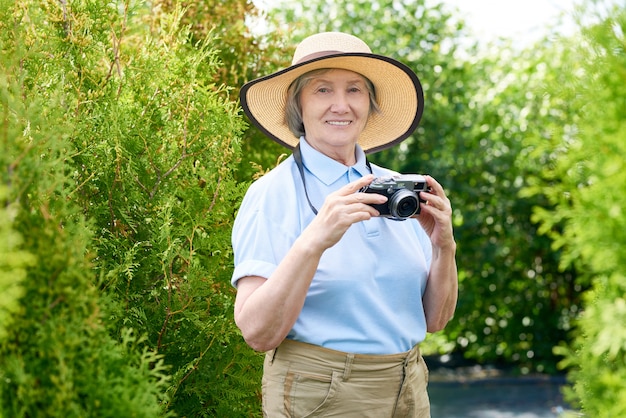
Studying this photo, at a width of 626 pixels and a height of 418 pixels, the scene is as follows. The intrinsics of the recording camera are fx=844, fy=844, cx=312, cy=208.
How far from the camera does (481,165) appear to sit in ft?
33.6

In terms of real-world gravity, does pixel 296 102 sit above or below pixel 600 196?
above

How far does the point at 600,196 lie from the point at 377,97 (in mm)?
1790

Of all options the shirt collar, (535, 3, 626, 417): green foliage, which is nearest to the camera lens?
the shirt collar

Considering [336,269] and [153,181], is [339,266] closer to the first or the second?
[336,269]

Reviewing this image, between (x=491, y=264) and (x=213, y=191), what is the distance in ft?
23.4

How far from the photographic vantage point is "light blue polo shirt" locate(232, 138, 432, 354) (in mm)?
2727

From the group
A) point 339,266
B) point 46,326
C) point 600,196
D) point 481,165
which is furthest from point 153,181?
point 481,165

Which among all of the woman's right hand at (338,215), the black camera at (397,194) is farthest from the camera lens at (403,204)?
the woman's right hand at (338,215)

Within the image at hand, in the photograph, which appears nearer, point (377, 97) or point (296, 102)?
point (296, 102)

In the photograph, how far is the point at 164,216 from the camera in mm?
3504

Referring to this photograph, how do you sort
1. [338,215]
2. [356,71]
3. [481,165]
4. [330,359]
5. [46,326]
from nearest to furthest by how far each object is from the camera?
Result: [46,326] → [338,215] → [330,359] → [356,71] → [481,165]

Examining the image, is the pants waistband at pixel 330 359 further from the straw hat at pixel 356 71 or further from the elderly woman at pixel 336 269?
the straw hat at pixel 356 71

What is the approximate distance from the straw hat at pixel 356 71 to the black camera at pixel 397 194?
544 mm

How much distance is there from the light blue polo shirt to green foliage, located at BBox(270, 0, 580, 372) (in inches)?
271
